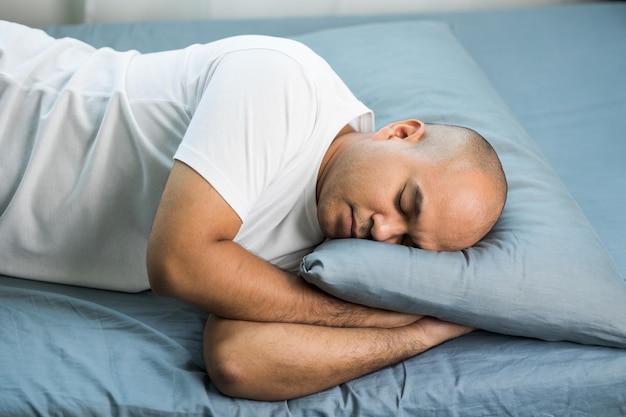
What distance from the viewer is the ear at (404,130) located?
146cm

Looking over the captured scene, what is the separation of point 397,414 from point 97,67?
87cm

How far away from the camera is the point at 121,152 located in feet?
4.57

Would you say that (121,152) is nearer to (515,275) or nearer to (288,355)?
(288,355)

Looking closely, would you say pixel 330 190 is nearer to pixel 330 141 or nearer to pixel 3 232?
pixel 330 141

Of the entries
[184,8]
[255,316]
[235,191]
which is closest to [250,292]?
[255,316]

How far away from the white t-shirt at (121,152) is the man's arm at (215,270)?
13 centimetres

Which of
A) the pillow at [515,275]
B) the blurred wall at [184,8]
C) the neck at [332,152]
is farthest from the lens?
the blurred wall at [184,8]

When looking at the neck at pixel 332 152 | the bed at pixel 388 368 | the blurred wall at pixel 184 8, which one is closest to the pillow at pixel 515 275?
the bed at pixel 388 368

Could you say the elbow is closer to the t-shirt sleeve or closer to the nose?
the t-shirt sleeve

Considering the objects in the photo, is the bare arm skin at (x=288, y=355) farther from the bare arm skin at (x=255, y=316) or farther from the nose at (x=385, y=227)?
the nose at (x=385, y=227)

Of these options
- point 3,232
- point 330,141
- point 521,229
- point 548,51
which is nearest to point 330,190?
point 330,141

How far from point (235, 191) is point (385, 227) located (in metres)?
0.29

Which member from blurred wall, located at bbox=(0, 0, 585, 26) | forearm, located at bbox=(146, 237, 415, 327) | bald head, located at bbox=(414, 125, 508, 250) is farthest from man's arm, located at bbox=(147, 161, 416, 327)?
blurred wall, located at bbox=(0, 0, 585, 26)

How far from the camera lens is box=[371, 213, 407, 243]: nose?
1.35 m
